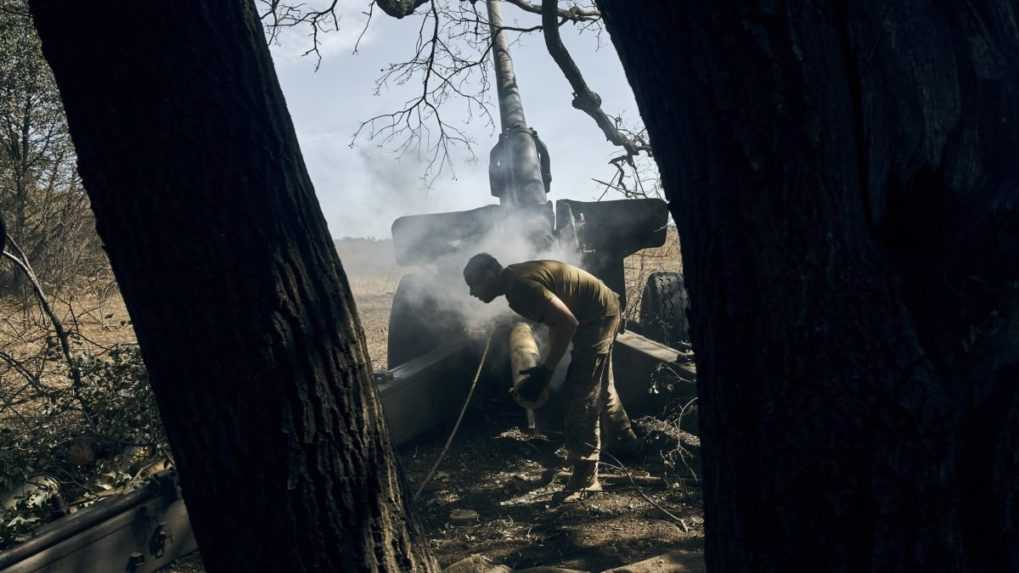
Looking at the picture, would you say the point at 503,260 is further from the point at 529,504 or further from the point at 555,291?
the point at 529,504

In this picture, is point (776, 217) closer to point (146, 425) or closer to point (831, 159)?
point (831, 159)

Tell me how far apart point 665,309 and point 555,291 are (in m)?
2.68

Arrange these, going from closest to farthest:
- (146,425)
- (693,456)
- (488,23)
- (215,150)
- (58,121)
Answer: (215,150) → (146,425) → (693,456) → (488,23) → (58,121)


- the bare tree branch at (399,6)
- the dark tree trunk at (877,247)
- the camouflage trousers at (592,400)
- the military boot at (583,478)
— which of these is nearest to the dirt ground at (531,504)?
the military boot at (583,478)

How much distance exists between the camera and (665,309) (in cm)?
882

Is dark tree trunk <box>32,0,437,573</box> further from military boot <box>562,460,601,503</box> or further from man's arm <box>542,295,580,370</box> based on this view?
military boot <box>562,460,601,503</box>

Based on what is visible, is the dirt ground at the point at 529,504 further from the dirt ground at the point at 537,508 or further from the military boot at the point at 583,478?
the military boot at the point at 583,478

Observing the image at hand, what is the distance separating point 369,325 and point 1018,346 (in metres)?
13.9

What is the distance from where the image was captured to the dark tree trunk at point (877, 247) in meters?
1.31

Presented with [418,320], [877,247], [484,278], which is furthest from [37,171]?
[877,247]

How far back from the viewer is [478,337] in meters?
7.94

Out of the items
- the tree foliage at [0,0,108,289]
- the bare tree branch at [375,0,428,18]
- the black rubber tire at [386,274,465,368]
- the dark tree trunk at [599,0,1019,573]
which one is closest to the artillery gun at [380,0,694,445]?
the black rubber tire at [386,274,465,368]

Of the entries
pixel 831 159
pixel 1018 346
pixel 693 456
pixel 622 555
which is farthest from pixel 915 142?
pixel 693 456

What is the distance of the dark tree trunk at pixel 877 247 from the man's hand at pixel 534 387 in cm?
492
